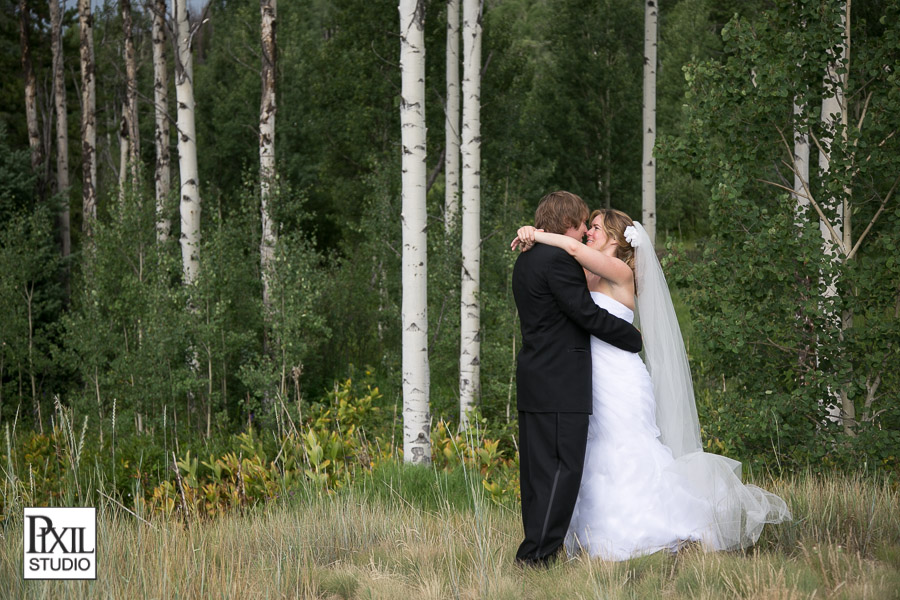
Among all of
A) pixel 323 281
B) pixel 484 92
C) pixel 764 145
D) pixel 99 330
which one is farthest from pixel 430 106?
pixel 764 145

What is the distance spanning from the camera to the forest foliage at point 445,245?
6.07 metres

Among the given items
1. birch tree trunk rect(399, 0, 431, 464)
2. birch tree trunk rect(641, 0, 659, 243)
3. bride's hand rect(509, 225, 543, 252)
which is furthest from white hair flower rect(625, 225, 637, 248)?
birch tree trunk rect(641, 0, 659, 243)

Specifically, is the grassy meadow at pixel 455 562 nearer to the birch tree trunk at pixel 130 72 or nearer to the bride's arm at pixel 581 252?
the bride's arm at pixel 581 252

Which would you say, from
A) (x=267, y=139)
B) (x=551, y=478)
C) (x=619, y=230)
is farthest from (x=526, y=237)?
(x=267, y=139)

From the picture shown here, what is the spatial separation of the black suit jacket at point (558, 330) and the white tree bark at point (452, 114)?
28.7 feet

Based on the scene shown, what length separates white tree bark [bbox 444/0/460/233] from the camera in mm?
13447

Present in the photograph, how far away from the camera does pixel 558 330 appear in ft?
14.6

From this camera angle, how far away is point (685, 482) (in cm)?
452

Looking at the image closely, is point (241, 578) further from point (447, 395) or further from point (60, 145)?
point (60, 145)

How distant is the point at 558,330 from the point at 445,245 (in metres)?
8.69

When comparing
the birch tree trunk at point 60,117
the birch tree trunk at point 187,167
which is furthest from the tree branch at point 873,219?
the birch tree trunk at point 60,117

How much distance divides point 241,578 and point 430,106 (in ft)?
52.8

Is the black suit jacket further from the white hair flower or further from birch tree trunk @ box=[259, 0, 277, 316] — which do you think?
birch tree trunk @ box=[259, 0, 277, 316]

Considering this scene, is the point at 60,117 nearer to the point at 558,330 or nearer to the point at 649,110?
the point at 649,110
